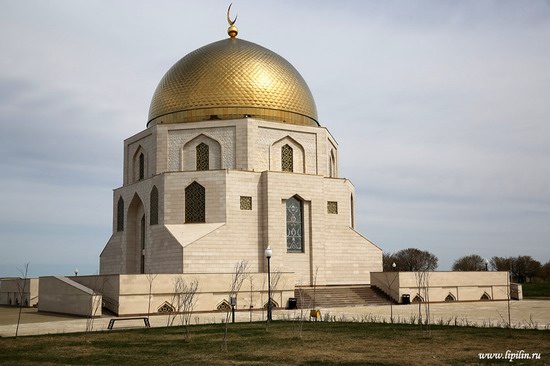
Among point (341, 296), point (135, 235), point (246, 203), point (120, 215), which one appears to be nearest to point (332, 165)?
point (246, 203)

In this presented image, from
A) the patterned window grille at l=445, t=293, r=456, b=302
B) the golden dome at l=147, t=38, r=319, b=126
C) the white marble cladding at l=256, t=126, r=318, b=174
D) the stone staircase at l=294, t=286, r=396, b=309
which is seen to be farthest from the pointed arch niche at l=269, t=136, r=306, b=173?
the patterned window grille at l=445, t=293, r=456, b=302

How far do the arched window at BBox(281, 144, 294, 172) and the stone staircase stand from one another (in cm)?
676

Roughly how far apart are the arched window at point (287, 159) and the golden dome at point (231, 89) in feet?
5.29

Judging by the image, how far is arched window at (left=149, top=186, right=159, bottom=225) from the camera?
30.8m

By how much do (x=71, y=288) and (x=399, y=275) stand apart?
14.1m

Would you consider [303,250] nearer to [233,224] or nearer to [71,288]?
[233,224]

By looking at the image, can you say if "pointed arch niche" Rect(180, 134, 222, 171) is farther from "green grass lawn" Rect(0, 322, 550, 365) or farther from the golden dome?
"green grass lawn" Rect(0, 322, 550, 365)

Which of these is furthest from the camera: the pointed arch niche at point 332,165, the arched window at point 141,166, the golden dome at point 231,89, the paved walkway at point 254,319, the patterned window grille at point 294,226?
the pointed arch niche at point 332,165

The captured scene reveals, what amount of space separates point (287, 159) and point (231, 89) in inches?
188

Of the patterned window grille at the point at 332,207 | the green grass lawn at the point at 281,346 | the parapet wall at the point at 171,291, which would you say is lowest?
the green grass lawn at the point at 281,346

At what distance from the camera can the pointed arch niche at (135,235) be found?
32.9 metres

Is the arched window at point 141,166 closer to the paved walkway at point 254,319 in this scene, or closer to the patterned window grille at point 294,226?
the patterned window grille at point 294,226

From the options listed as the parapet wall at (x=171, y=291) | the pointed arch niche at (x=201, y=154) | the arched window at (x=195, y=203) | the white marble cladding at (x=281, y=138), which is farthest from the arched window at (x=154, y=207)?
the parapet wall at (x=171, y=291)

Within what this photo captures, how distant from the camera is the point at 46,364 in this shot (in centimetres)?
1010
